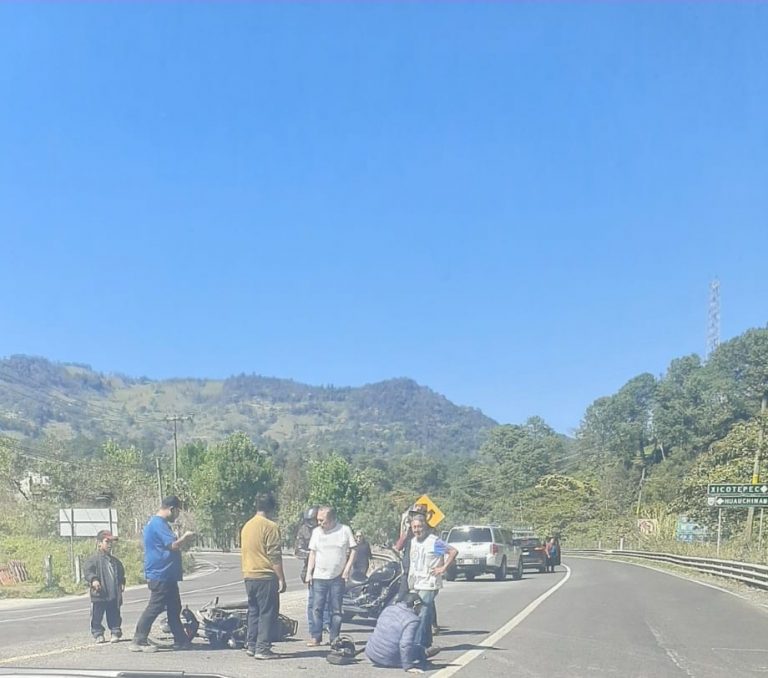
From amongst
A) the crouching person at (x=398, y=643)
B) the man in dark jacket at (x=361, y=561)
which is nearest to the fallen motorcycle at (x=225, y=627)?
the crouching person at (x=398, y=643)

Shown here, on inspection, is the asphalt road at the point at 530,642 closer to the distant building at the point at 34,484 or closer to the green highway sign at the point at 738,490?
the green highway sign at the point at 738,490

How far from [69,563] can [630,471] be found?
73.1 m

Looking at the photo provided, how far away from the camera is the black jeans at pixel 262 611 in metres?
9.95

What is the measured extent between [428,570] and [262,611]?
1.92 meters

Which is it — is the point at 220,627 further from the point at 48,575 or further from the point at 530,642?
the point at 48,575

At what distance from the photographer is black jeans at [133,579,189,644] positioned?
1013cm

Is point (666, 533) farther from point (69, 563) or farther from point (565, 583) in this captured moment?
point (69, 563)

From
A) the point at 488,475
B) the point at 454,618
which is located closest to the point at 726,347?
the point at 488,475

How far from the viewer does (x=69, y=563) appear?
38.3 meters

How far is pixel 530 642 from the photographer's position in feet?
39.8

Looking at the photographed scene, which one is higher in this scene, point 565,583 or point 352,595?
point 352,595

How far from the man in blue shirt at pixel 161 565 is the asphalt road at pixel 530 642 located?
1.06 feet

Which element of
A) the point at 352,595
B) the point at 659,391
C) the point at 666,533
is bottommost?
the point at 666,533

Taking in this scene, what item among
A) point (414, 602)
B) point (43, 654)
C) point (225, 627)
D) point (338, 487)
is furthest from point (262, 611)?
point (338, 487)
